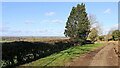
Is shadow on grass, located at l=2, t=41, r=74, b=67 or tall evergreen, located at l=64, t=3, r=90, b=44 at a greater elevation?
tall evergreen, located at l=64, t=3, r=90, b=44

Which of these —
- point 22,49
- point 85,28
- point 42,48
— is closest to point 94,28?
point 85,28

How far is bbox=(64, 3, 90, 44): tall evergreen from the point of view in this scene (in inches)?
1237

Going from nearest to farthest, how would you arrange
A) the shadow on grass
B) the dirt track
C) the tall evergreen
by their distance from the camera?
the shadow on grass
the dirt track
the tall evergreen

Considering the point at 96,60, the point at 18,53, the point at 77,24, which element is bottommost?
the point at 96,60

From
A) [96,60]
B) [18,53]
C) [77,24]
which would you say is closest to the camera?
[18,53]

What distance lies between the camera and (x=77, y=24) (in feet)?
104

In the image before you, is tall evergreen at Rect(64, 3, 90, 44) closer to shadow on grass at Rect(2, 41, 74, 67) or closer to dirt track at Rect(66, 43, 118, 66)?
dirt track at Rect(66, 43, 118, 66)

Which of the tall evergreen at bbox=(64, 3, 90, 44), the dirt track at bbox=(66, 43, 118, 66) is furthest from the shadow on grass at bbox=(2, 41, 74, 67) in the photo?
the tall evergreen at bbox=(64, 3, 90, 44)

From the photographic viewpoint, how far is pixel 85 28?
1297 inches

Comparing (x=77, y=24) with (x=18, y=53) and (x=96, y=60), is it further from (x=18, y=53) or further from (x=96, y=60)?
(x=18, y=53)

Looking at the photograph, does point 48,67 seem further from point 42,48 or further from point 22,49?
point 42,48

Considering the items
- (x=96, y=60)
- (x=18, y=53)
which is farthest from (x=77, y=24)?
(x=18, y=53)

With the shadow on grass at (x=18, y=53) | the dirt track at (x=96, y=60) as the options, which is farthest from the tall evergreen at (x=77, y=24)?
the shadow on grass at (x=18, y=53)

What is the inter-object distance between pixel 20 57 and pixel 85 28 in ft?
83.0
